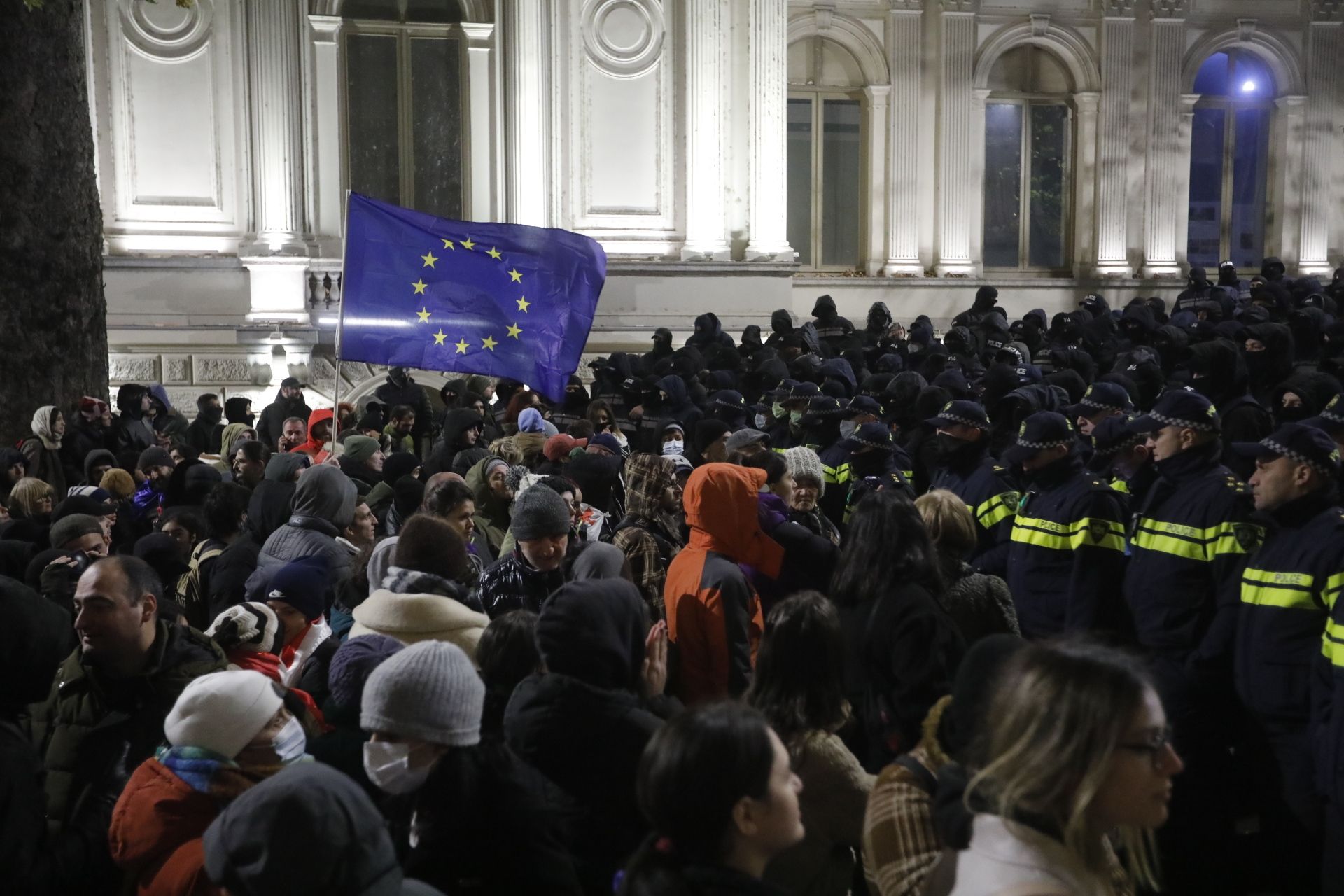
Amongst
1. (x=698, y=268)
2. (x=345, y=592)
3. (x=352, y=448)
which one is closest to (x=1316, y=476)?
(x=345, y=592)

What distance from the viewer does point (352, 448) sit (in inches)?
352

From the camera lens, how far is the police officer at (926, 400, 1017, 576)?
22.9ft

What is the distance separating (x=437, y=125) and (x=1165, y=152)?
37.3ft

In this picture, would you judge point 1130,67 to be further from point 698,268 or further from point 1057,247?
point 698,268

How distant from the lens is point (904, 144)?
72.7 ft

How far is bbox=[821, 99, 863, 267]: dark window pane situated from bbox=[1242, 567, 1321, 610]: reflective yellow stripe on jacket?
17.8 meters

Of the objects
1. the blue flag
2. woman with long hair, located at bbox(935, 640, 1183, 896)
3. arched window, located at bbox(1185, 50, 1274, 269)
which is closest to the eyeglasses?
woman with long hair, located at bbox(935, 640, 1183, 896)

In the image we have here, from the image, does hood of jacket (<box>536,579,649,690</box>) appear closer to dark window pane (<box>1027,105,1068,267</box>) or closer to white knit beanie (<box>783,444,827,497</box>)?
white knit beanie (<box>783,444,827,497</box>)

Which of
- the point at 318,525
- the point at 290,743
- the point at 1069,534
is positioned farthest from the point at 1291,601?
the point at 318,525

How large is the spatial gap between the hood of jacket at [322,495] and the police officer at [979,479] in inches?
110

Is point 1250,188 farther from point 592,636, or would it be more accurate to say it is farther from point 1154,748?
point 1154,748

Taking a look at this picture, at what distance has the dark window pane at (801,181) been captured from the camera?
22.4 metres

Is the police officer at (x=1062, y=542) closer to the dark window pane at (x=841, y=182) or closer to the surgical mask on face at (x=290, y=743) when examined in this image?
the surgical mask on face at (x=290, y=743)

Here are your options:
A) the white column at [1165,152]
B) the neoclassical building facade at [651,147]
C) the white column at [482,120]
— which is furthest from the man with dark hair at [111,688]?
the white column at [1165,152]
